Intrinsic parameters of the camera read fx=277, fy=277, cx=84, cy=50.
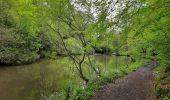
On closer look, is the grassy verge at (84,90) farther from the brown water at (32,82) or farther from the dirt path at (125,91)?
the brown water at (32,82)

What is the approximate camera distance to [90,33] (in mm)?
9703

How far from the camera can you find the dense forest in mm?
7660

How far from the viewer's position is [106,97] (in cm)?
1443

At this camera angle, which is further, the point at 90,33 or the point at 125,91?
the point at 125,91

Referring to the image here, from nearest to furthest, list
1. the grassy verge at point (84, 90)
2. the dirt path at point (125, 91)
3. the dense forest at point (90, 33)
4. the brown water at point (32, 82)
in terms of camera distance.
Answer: the dense forest at point (90, 33) < the dirt path at point (125, 91) < the grassy verge at point (84, 90) < the brown water at point (32, 82)

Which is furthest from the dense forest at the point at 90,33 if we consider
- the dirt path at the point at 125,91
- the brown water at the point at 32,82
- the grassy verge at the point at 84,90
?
the brown water at the point at 32,82

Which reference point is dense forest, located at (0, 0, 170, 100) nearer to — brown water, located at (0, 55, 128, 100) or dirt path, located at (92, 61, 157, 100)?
dirt path, located at (92, 61, 157, 100)

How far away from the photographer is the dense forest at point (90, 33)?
7.66m

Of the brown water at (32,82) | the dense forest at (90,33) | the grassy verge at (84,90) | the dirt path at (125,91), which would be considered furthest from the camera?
the brown water at (32,82)

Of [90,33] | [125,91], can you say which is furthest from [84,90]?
[90,33]

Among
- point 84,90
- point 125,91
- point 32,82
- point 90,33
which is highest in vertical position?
point 90,33

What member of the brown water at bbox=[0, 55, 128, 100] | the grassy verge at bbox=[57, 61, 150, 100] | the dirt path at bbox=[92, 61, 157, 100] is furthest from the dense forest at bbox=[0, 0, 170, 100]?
the brown water at bbox=[0, 55, 128, 100]

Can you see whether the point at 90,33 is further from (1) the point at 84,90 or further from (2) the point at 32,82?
(2) the point at 32,82

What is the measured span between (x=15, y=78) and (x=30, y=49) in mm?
11779
